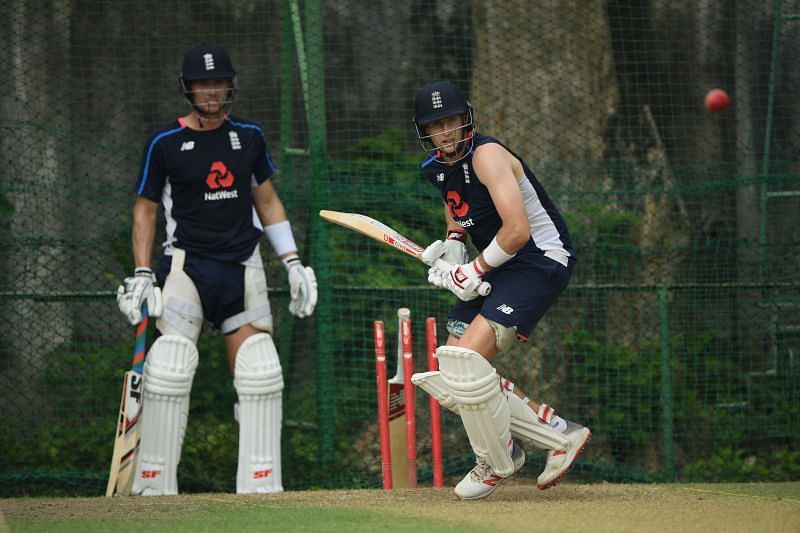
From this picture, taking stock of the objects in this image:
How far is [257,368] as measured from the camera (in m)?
5.52

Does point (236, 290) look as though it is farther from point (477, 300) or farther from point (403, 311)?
point (477, 300)

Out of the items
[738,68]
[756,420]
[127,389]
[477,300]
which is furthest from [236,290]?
[738,68]

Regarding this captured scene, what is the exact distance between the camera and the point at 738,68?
7.35 metres

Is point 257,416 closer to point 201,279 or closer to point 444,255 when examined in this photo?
point 201,279

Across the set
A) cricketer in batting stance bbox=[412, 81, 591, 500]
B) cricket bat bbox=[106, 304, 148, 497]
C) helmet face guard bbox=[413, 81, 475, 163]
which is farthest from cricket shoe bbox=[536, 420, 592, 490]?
cricket bat bbox=[106, 304, 148, 497]

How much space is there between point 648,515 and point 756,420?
9.25 ft

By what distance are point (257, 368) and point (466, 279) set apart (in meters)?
1.41

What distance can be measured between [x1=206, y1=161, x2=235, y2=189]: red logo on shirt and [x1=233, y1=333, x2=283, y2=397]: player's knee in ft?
2.41

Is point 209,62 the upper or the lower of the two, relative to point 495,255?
upper

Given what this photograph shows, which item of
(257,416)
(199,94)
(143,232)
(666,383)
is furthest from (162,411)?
(666,383)

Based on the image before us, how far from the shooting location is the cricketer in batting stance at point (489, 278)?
4.44m

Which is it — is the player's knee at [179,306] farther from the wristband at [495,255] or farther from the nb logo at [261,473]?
the wristband at [495,255]

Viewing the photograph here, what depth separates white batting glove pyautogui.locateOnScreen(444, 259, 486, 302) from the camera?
14.9 feet

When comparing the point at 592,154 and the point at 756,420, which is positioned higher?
the point at 592,154
